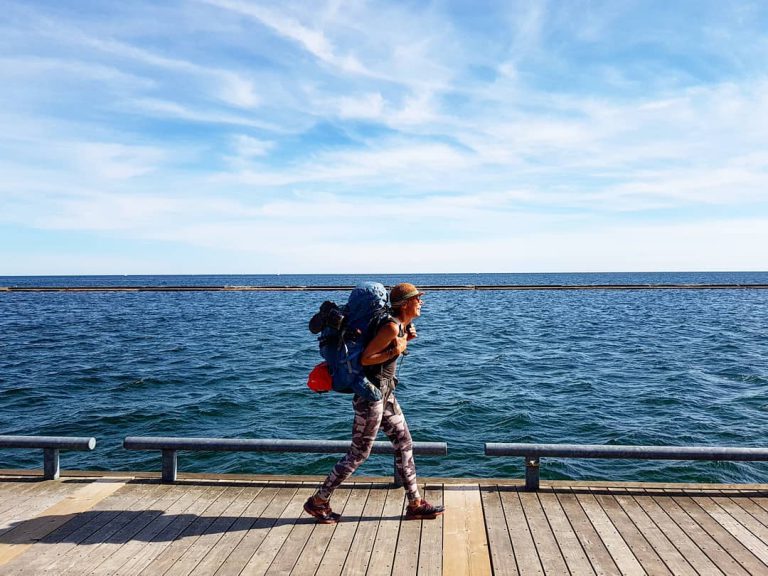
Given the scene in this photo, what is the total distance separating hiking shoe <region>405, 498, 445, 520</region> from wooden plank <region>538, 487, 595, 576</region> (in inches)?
43.9

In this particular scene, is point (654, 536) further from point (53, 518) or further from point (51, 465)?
point (51, 465)

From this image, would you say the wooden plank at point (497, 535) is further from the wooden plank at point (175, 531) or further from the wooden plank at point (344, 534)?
the wooden plank at point (175, 531)

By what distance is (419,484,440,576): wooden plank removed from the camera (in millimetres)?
4600

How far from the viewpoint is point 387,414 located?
5.25 m

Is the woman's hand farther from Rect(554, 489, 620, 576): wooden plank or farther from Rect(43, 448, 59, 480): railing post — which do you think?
Rect(43, 448, 59, 480): railing post

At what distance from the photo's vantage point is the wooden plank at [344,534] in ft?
15.3

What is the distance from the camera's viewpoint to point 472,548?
495cm

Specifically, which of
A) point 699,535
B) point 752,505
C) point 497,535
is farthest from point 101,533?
point 752,505

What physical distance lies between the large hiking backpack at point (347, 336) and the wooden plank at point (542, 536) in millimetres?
2076

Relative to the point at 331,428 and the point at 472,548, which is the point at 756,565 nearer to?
the point at 472,548

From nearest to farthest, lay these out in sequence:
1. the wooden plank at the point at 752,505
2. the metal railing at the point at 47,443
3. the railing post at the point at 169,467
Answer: the wooden plank at the point at 752,505 < the metal railing at the point at 47,443 < the railing post at the point at 169,467

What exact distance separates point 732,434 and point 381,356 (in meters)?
13.4

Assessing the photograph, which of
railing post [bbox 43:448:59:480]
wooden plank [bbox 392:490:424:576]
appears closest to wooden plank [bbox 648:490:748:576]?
wooden plank [bbox 392:490:424:576]

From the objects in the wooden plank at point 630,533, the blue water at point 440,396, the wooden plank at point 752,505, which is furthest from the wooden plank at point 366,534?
the blue water at point 440,396
